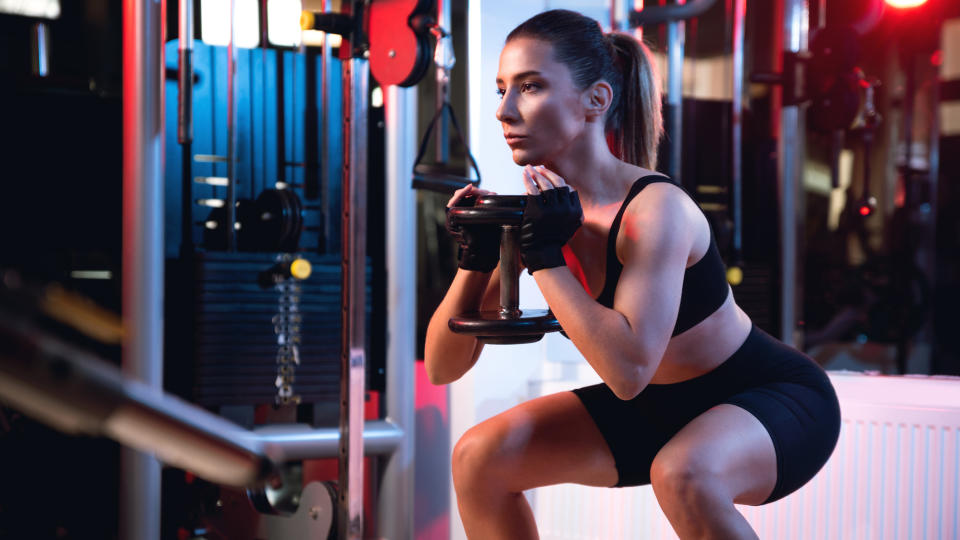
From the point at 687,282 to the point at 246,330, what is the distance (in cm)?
141

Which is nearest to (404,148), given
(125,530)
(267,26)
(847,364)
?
(267,26)

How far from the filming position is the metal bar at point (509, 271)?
1616 millimetres

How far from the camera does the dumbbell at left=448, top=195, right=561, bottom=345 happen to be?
5.12 ft

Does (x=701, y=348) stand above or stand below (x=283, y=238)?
below

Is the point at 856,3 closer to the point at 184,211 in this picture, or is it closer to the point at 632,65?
the point at 632,65

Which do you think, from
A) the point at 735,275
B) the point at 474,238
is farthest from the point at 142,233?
the point at 735,275

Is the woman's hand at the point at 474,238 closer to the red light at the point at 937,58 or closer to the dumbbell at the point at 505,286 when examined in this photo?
the dumbbell at the point at 505,286

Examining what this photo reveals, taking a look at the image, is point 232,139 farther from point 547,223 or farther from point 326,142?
point 547,223

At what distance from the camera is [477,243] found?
1744 millimetres

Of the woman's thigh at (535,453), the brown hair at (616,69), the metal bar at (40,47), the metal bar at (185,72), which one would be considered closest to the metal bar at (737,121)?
the brown hair at (616,69)

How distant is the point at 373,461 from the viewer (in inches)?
119

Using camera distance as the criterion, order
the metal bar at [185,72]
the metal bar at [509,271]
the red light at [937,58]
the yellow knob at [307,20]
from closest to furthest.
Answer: the metal bar at [509,271] → the yellow knob at [307,20] → the metal bar at [185,72] → the red light at [937,58]

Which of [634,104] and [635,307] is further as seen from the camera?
[634,104]

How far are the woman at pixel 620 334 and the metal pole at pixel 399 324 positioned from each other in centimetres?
98
